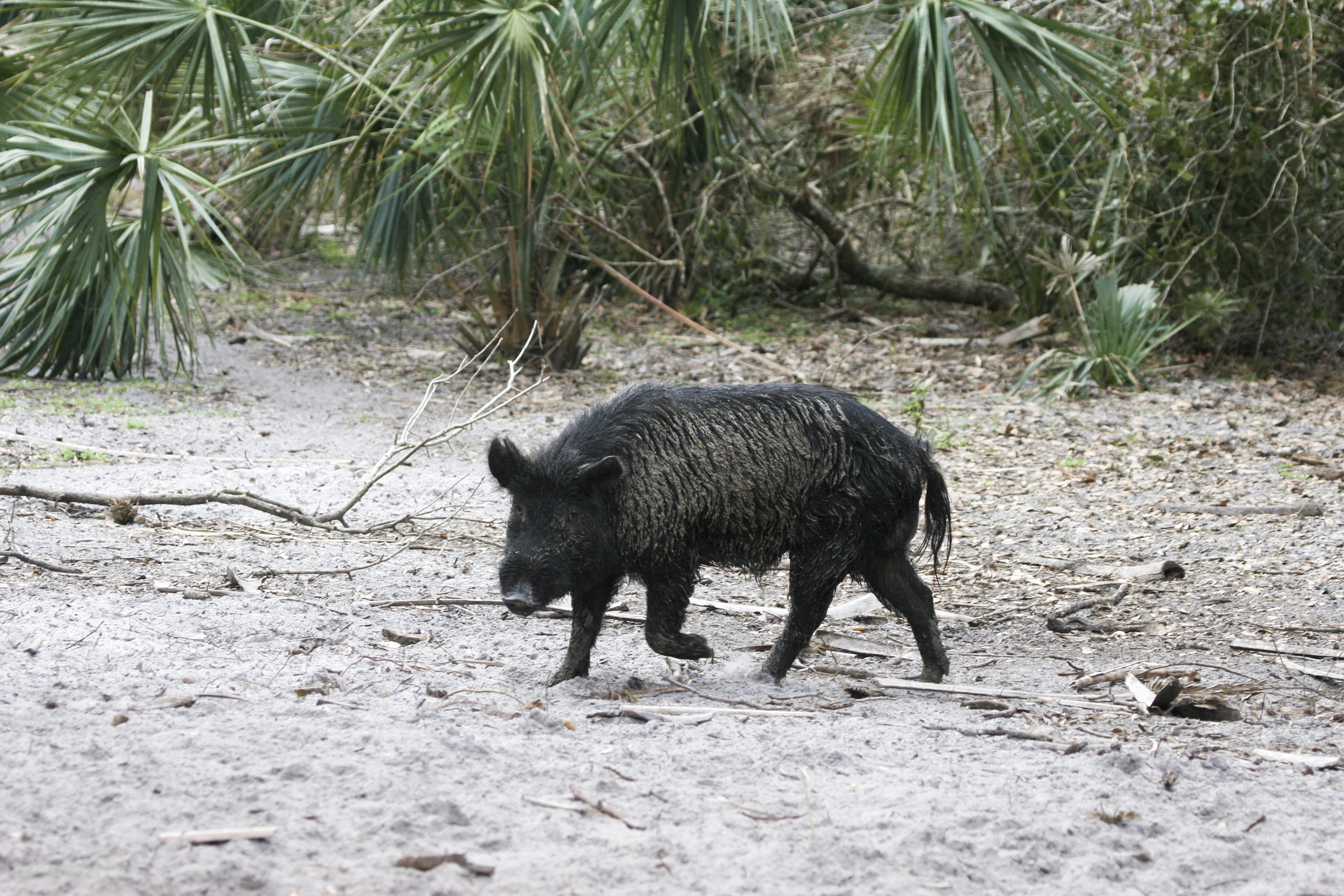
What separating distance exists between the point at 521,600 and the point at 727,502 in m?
0.86

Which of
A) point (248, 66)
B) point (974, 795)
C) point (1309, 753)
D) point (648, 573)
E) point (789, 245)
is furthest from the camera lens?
Answer: point (789, 245)

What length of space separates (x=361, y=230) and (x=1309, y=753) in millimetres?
9673

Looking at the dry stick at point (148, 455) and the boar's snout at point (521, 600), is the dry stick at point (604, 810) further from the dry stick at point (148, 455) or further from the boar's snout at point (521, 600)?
the dry stick at point (148, 455)

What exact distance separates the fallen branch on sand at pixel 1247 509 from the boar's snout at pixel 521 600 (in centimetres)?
457

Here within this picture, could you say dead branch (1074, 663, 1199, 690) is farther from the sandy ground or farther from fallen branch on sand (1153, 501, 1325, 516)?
fallen branch on sand (1153, 501, 1325, 516)

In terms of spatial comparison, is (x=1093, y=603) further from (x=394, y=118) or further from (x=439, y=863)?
(x=394, y=118)

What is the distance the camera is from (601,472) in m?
4.16

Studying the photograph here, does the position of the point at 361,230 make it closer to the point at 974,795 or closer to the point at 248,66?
the point at 248,66

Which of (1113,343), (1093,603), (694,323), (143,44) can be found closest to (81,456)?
(143,44)

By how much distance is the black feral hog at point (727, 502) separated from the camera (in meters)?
4.26

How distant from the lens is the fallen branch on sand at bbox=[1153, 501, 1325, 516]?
6836 mm

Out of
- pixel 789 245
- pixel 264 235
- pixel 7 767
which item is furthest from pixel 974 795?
pixel 789 245

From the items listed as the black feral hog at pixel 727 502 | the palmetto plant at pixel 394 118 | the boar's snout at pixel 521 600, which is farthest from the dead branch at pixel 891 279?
the boar's snout at pixel 521 600

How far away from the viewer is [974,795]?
3279 millimetres
